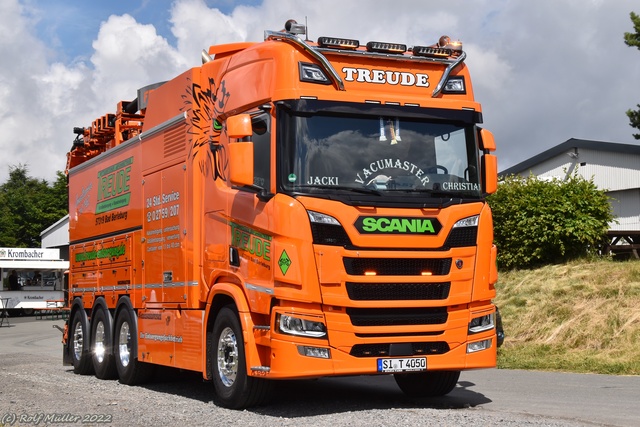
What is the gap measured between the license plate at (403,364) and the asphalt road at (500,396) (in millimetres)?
649

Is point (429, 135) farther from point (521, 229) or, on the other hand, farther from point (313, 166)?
point (521, 229)

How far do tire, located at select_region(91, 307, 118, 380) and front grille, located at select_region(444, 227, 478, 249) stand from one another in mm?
6768

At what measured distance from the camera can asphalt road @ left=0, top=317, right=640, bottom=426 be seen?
1005cm

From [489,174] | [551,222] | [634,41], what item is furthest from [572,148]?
[489,174]

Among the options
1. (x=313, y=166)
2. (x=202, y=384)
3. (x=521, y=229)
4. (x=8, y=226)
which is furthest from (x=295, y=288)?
(x=8, y=226)

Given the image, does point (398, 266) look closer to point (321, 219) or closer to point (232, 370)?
point (321, 219)

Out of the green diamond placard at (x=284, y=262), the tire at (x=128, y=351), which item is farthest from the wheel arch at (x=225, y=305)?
the tire at (x=128, y=351)

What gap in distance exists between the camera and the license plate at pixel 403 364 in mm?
10070

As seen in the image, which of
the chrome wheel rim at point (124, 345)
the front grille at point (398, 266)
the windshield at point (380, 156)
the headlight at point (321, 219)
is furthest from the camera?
the chrome wheel rim at point (124, 345)

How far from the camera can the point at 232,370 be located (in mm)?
10812

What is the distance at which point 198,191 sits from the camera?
11930 millimetres

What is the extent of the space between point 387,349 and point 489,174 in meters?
2.33

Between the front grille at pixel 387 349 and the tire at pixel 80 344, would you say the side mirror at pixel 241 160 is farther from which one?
the tire at pixel 80 344

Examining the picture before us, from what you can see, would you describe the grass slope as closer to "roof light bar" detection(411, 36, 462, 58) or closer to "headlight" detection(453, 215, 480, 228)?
"headlight" detection(453, 215, 480, 228)
